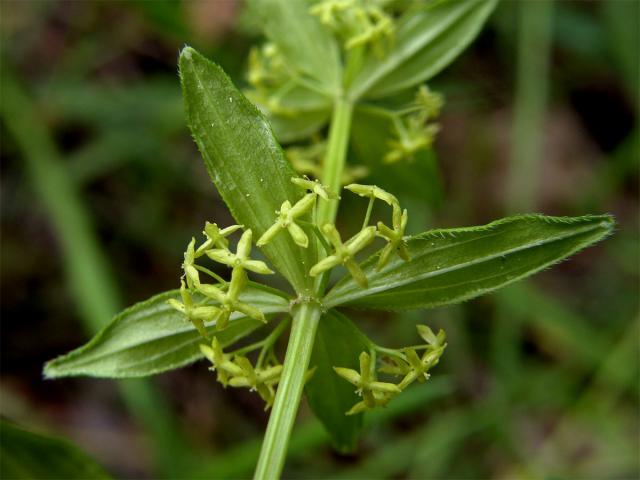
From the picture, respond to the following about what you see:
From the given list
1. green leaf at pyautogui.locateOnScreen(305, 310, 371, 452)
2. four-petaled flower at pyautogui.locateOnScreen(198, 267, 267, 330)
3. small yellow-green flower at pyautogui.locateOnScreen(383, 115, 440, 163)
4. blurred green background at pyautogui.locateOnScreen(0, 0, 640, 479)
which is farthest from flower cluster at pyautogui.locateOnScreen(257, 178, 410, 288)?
blurred green background at pyautogui.locateOnScreen(0, 0, 640, 479)

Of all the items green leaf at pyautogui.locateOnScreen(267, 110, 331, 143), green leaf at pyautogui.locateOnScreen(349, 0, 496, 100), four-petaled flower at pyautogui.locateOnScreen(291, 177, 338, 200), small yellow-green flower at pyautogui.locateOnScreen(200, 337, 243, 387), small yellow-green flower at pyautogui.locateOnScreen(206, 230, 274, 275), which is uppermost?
green leaf at pyautogui.locateOnScreen(349, 0, 496, 100)

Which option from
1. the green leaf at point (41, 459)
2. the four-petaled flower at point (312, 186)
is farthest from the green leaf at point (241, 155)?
the green leaf at point (41, 459)

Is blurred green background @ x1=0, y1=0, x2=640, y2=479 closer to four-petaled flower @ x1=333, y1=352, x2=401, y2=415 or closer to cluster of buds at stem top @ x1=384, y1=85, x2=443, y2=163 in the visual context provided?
cluster of buds at stem top @ x1=384, y1=85, x2=443, y2=163

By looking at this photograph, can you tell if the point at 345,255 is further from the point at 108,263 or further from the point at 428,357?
the point at 108,263

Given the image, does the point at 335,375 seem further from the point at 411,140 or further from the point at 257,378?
the point at 411,140

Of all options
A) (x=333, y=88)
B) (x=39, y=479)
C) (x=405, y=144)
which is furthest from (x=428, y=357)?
(x=39, y=479)

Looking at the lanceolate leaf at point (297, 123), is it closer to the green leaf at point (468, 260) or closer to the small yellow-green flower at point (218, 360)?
the green leaf at point (468, 260)
